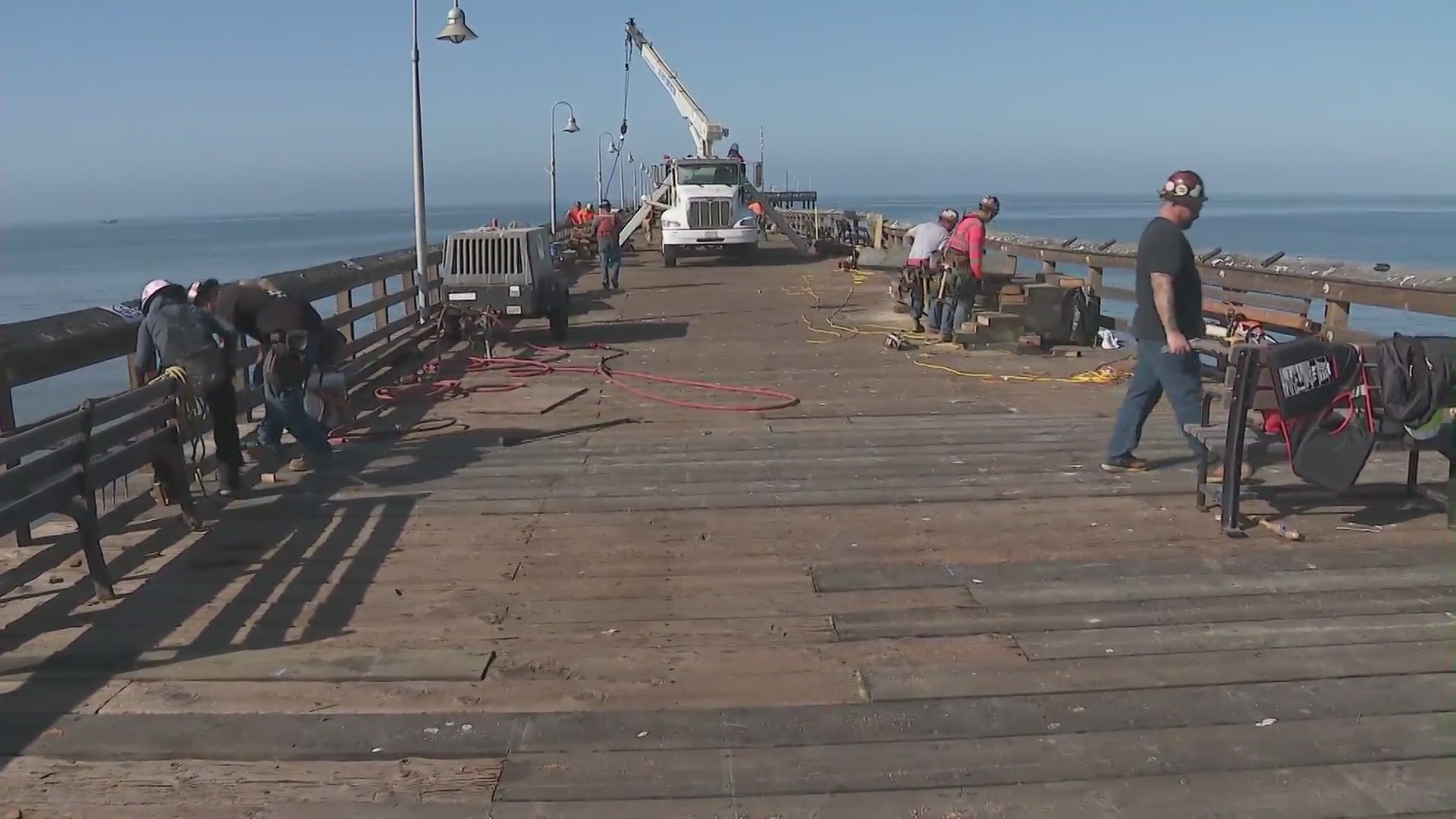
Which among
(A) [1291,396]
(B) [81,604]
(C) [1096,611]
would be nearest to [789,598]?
(C) [1096,611]

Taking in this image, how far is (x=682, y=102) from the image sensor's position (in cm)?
4281

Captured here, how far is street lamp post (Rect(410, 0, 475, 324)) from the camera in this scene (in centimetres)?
1390

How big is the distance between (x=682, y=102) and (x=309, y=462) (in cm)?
3752

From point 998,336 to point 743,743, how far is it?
10.0 meters

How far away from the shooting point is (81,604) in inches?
192

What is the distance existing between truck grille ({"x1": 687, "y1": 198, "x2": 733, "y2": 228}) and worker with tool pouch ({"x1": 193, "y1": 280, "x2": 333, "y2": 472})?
68.9ft

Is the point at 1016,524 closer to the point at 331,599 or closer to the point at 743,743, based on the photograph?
the point at 743,743

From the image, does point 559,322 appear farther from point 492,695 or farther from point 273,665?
point 492,695

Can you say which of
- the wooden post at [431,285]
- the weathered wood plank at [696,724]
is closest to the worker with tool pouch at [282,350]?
the weathered wood plank at [696,724]

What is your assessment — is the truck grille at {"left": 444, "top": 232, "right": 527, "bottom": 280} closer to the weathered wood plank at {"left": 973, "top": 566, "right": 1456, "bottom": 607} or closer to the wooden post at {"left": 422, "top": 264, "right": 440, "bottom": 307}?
the wooden post at {"left": 422, "top": 264, "right": 440, "bottom": 307}

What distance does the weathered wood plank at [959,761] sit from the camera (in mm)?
3342

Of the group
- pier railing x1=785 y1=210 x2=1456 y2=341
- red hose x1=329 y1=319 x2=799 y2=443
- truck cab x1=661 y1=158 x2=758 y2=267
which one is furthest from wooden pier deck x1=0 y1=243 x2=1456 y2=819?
truck cab x1=661 y1=158 x2=758 y2=267

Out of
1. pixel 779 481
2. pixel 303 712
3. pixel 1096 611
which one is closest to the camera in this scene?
pixel 303 712

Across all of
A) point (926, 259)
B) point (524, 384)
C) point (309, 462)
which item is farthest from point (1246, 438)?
point (926, 259)
